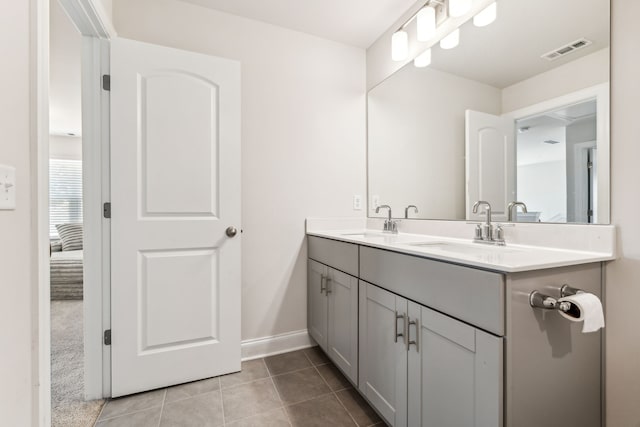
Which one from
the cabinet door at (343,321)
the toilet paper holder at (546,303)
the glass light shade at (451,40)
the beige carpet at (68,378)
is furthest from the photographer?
the glass light shade at (451,40)

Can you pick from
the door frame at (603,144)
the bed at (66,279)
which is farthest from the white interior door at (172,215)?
the bed at (66,279)

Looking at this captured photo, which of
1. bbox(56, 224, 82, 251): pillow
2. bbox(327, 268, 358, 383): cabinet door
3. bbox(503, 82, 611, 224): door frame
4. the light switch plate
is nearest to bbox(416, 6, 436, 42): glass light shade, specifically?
bbox(503, 82, 611, 224): door frame

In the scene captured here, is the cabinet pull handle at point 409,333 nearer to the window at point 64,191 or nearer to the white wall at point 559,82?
the white wall at point 559,82

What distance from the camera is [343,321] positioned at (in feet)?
5.34

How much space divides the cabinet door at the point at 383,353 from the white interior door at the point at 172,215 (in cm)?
82

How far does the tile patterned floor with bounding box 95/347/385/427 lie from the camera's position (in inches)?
54.4

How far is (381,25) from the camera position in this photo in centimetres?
208

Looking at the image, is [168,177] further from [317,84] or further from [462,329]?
[462,329]

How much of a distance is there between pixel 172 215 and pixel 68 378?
3.81 ft

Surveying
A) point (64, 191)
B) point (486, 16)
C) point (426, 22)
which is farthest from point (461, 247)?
point (64, 191)

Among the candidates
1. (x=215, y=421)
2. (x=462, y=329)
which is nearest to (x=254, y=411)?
(x=215, y=421)

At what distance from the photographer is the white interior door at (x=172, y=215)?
156cm

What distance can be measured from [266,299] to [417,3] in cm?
220

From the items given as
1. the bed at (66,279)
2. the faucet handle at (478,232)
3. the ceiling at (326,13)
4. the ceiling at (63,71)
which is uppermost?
the ceiling at (63,71)
